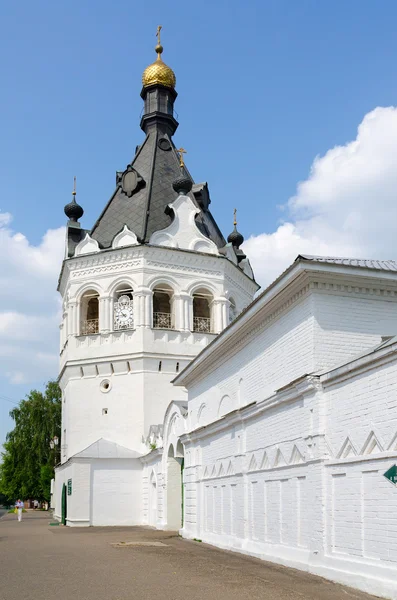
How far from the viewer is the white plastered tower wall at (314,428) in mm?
9500

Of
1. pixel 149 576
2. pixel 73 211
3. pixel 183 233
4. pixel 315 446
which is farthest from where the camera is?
pixel 73 211

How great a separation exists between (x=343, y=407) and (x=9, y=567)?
6849mm

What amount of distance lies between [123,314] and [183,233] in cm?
426

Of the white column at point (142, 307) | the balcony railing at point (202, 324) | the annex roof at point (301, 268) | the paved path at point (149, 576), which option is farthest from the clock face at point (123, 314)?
the annex roof at point (301, 268)

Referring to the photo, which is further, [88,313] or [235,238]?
[235,238]

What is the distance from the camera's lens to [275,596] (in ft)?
30.1

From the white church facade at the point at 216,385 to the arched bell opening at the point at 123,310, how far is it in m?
0.04

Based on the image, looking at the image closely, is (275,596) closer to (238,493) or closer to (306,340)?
(306,340)

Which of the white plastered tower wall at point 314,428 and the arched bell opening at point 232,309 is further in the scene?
the arched bell opening at point 232,309

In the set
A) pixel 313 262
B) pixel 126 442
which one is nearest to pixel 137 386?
pixel 126 442

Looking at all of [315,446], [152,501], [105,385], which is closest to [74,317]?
[105,385]

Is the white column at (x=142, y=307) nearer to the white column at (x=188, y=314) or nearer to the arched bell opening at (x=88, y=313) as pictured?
the white column at (x=188, y=314)

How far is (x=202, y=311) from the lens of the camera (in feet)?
105

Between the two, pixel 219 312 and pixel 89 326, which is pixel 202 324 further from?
pixel 89 326
